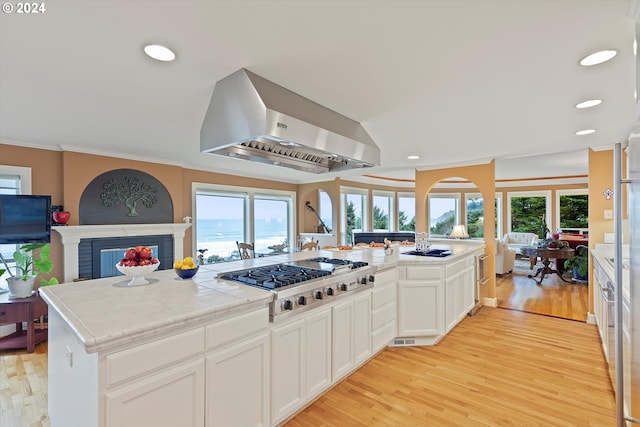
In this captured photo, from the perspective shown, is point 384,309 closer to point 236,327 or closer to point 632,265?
point 236,327

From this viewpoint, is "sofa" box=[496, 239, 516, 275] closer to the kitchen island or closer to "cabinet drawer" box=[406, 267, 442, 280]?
"cabinet drawer" box=[406, 267, 442, 280]

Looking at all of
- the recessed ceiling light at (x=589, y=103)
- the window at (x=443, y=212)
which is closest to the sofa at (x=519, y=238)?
the window at (x=443, y=212)

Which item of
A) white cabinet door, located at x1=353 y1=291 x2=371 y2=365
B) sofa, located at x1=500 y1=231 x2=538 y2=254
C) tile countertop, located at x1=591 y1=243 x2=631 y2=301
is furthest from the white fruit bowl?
sofa, located at x1=500 y1=231 x2=538 y2=254

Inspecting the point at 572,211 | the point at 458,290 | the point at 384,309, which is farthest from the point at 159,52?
the point at 572,211

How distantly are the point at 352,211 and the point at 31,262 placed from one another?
19.1 ft

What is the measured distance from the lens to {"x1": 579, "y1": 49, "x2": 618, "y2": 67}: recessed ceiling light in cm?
163

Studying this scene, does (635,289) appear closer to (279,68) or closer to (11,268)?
(279,68)

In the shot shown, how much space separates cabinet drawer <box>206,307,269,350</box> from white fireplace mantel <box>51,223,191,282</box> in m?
3.48

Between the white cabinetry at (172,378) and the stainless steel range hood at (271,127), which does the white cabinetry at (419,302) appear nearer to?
the stainless steel range hood at (271,127)

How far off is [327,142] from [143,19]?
1.28 metres

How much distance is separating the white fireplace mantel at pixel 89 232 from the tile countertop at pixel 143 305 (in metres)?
2.39

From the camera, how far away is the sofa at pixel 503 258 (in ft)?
21.7

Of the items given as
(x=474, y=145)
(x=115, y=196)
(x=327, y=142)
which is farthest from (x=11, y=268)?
(x=474, y=145)

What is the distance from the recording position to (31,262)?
340 centimetres
